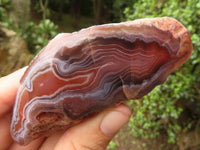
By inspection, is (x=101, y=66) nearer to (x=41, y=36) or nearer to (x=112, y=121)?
(x=112, y=121)

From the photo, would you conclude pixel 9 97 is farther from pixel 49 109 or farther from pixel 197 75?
pixel 197 75

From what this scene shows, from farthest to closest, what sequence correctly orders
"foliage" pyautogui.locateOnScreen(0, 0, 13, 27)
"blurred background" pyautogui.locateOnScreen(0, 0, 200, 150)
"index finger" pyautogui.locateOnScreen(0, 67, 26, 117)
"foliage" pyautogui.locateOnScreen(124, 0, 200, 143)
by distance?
"foliage" pyautogui.locateOnScreen(0, 0, 13, 27) < "blurred background" pyautogui.locateOnScreen(0, 0, 200, 150) < "foliage" pyautogui.locateOnScreen(124, 0, 200, 143) < "index finger" pyautogui.locateOnScreen(0, 67, 26, 117)

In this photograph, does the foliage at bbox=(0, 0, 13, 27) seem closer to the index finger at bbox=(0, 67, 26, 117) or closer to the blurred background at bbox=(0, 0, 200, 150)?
the blurred background at bbox=(0, 0, 200, 150)

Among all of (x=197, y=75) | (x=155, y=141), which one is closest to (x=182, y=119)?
(x=155, y=141)

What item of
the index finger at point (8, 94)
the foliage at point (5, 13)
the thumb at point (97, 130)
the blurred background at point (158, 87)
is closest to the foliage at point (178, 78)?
the blurred background at point (158, 87)

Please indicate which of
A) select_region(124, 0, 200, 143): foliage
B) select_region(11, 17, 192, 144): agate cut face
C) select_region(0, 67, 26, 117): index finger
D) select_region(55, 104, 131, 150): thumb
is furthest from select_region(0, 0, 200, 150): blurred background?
select_region(0, 67, 26, 117): index finger

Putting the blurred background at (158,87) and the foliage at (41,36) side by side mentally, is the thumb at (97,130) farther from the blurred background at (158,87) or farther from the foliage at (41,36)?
the foliage at (41,36)
